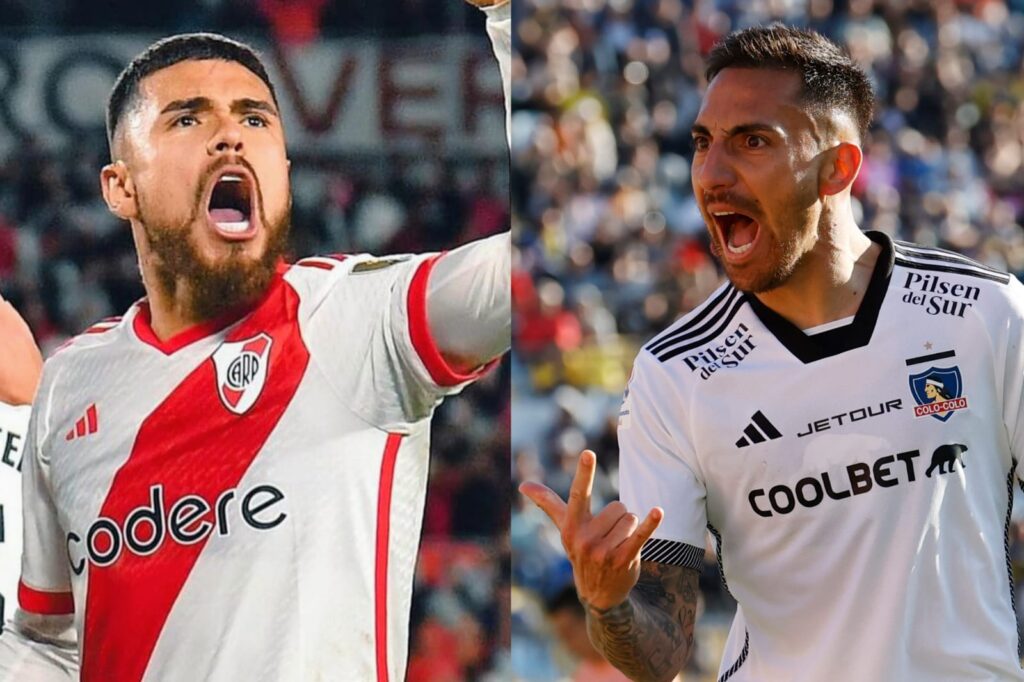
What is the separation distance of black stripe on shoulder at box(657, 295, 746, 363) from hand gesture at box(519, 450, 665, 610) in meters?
0.54

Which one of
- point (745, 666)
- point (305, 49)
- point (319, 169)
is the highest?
point (305, 49)

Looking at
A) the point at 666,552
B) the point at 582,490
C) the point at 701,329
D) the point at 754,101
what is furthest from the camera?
the point at 701,329

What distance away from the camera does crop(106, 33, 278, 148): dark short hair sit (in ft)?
8.78

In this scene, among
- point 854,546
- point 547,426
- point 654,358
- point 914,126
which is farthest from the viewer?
point 914,126

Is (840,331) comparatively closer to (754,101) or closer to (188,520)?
(754,101)

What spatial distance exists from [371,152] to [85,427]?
71 cm

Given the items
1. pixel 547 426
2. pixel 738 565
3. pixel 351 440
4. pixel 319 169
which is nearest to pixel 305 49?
pixel 319 169

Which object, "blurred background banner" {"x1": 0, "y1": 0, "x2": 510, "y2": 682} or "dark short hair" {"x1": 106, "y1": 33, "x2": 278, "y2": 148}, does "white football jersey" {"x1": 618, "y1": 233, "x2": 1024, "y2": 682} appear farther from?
"dark short hair" {"x1": 106, "y1": 33, "x2": 278, "y2": 148}

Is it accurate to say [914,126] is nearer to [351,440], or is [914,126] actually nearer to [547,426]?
[547,426]

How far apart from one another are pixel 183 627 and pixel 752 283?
3.77 ft

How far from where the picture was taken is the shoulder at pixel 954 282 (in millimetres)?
2488

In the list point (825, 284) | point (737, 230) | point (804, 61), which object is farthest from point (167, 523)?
point (804, 61)

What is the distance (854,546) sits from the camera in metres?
2.41

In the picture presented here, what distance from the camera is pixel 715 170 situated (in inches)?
97.7
